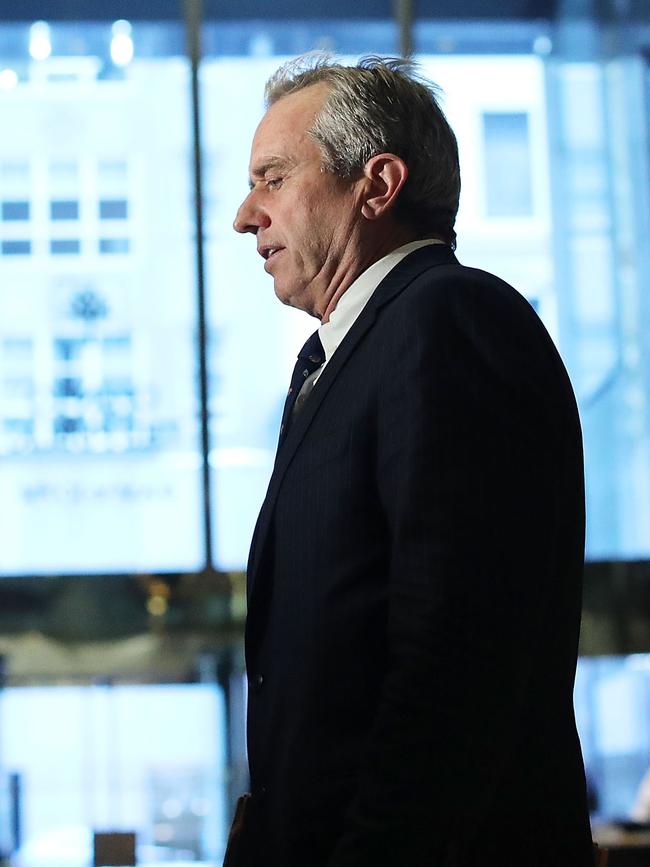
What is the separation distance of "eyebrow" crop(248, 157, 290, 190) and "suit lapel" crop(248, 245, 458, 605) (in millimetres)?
247

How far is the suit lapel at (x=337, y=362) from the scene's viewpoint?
1.30 m

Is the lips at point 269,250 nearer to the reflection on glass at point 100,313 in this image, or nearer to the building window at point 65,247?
the reflection on glass at point 100,313

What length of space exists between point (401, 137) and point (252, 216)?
0.21 metres

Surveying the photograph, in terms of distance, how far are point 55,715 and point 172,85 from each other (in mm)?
3089

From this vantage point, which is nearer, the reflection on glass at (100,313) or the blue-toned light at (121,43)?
the reflection on glass at (100,313)

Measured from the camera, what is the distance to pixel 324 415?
129 cm

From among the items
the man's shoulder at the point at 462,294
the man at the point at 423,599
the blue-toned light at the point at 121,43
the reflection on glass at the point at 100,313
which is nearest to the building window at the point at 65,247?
the reflection on glass at the point at 100,313

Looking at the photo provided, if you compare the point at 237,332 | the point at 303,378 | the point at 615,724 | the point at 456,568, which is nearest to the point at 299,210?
the point at 303,378

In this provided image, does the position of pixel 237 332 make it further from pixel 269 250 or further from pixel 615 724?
pixel 269 250

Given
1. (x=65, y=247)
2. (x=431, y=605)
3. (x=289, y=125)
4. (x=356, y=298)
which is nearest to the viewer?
(x=431, y=605)

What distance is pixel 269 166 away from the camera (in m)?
1.54

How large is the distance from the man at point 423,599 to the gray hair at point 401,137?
117 mm

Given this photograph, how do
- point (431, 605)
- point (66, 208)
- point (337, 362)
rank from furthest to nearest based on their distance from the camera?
point (66, 208)
point (337, 362)
point (431, 605)

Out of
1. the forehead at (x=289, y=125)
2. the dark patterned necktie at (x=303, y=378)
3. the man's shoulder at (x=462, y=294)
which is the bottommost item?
the dark patterned necktie at (x=303, y=378)
